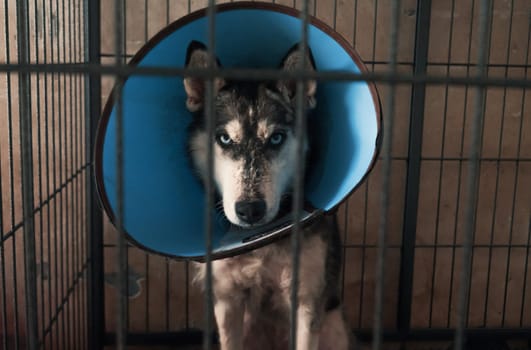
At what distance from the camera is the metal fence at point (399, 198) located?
208cm

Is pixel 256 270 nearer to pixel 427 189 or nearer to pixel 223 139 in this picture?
pixel 223 139

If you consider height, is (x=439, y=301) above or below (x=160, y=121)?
below

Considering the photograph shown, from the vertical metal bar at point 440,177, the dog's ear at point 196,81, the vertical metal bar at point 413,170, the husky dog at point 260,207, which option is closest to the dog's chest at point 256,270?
the husky dog at point 260,207

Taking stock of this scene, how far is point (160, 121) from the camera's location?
1.51 m

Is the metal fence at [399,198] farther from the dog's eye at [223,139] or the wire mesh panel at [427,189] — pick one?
the dog's eye at [223,139]

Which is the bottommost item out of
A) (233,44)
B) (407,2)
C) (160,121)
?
(160,121)

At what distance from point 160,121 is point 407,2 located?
128 centimetres

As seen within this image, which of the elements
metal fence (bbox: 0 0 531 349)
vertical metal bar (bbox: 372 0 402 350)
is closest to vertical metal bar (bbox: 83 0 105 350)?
metal fence (bbox: 0 0 531 349)

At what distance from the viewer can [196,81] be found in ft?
4.92

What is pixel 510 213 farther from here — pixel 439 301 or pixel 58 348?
pixel 58 348

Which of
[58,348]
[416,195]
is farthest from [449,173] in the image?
[58,348]

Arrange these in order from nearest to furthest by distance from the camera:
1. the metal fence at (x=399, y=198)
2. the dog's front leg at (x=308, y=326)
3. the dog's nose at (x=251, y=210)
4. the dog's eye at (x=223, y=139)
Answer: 1. the dog's nose at (x=251, y=210)
2. the dog's eye at (x=223, y=139)
3. the dog's front leg at (x=308, y=326)
4. the metal fence at (x=399, y=198)

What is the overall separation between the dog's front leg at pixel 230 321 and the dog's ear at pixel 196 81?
0.59 m

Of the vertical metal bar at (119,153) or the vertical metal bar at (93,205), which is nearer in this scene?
the vertical metal bar at (119,153)
